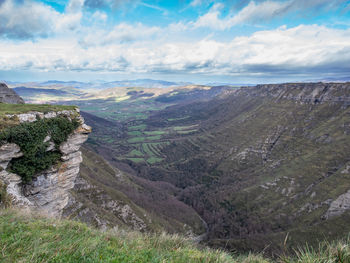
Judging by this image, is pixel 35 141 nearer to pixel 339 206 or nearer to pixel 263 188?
pixel 339 206

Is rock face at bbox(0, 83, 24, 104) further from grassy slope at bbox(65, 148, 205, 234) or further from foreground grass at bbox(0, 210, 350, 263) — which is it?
foreground grass at bbox(0, 210, 350, 263)

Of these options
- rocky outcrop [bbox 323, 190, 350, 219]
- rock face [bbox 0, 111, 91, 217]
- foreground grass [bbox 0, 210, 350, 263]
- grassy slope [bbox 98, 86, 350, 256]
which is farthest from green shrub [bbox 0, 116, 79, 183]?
rocky outcrop [bbox 323, 190, 350, 219]

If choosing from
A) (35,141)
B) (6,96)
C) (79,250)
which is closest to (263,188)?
(35,141)

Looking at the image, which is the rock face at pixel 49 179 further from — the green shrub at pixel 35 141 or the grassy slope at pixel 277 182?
the grassy slope at pixel 277 182

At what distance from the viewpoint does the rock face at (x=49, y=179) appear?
19.9 m

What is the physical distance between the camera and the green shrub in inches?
820

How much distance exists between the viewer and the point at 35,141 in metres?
22.3

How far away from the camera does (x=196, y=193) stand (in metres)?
149

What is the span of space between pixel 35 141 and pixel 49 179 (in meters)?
5.85

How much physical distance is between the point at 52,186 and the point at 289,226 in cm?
11376

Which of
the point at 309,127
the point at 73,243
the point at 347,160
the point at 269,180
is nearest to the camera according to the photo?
the point at 73,243

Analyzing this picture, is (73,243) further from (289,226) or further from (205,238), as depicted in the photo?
(289,226)

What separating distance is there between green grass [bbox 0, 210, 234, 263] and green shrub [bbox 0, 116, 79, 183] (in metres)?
12.8

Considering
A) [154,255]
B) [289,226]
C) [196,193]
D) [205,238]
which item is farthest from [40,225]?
[196,193]
